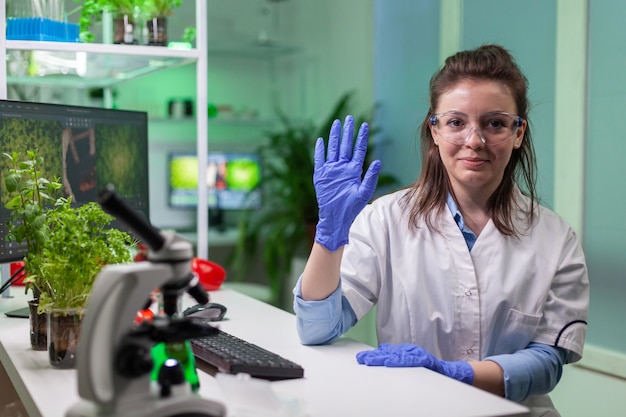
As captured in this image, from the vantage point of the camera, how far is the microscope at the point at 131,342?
0.96 m

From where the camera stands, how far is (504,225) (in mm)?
1822

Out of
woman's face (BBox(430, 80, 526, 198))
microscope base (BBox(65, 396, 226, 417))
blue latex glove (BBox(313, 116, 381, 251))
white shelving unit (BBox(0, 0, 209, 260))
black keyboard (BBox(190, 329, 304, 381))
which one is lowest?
black keyboard (BBox(190, 329, 304, 381))

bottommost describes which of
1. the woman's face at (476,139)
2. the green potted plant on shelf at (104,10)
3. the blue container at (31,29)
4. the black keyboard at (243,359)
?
the black keyboard at (243,359)

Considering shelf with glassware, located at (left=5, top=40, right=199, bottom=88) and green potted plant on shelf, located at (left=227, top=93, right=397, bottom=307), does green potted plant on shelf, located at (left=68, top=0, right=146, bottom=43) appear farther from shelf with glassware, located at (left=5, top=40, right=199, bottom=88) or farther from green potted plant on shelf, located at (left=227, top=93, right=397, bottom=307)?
green potted plant on shelf, located at (left=227, top=93, right=397, bottom=307)

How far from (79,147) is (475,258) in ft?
3.54

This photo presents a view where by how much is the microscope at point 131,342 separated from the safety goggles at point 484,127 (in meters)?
0.94

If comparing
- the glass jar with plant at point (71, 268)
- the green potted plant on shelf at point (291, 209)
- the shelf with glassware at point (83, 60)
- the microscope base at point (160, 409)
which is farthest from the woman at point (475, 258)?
the green potted plant on shelf at point (291, 209)

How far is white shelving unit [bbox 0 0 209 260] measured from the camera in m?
2.15

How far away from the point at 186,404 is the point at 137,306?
5.5 inches

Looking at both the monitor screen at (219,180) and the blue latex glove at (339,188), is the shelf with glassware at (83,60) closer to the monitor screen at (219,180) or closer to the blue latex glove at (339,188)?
the blue latex glove at (339,188)

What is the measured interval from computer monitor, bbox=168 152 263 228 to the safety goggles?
11.8 feet

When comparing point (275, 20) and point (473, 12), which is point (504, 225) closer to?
point (473, 12)

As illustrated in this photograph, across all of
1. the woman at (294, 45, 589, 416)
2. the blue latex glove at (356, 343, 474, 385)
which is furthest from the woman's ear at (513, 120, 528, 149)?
the blue latex glove at (356, 343, 474, 385)

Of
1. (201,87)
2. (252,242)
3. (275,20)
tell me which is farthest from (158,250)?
(275,20)
